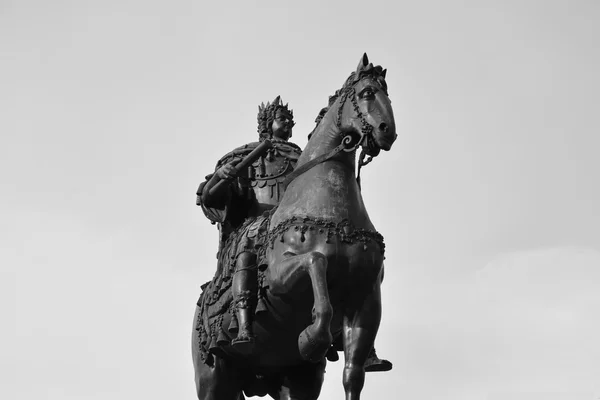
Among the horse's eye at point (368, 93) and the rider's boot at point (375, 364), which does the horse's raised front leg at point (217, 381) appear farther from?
the horse's eye at point (368, 93)

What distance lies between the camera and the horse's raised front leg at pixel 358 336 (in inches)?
515

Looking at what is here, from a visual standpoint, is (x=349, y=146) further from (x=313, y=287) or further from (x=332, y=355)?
(x=332, y=355)

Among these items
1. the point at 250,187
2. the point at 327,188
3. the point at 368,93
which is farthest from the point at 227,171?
the point at 368,93

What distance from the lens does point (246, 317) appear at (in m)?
13.8

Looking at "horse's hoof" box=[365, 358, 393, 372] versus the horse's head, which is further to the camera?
"horse's hoof" box=[365, 358, 393, 372]

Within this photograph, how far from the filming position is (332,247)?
13.0 meters

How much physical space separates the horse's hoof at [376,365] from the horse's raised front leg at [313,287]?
2.69 feet

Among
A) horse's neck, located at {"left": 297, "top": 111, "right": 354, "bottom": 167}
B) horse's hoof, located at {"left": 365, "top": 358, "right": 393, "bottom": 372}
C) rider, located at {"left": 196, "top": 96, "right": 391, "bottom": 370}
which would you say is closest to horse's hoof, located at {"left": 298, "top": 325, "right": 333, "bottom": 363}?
horse's hoof, located at {"left": 365, "top": 358, "right": 393, "bottom": 372}

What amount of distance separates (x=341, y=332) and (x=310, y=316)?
438 millimetres

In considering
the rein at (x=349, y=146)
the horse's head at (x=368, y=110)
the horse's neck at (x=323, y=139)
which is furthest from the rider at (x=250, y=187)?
the horse's head at (x=368, y=110)

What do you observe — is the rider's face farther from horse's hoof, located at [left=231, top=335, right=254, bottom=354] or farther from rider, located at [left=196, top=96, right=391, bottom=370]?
horse's hoof, located at [left=231, top=335, right=254, bottom=354]

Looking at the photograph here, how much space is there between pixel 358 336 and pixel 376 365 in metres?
0.58

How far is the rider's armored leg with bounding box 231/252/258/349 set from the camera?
13.7 metres

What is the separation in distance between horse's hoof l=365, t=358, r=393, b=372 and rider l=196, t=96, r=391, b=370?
1.17 m
